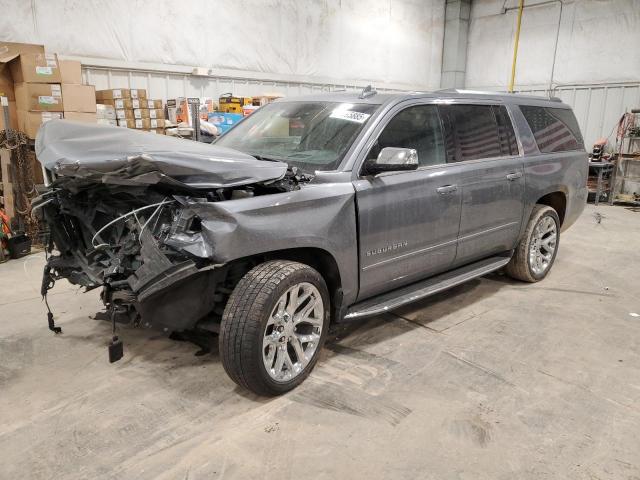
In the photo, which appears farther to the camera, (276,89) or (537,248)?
(276,89)

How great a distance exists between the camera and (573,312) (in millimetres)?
3898

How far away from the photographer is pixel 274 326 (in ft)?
8.36

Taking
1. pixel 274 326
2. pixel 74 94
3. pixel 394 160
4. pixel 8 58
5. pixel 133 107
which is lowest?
pixel 274 326

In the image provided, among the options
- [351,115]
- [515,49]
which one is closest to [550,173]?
[351,115]

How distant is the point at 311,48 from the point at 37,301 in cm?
784

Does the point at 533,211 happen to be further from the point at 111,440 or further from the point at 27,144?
the point at 27,144

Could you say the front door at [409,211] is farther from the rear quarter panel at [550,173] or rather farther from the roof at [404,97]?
the rear quarter panel at [550,173]

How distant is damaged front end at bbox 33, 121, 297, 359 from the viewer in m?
2.29

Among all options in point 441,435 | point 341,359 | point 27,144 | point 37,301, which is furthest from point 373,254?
point 27,144

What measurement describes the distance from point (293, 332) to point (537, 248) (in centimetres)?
292

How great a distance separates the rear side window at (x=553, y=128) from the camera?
424 cm

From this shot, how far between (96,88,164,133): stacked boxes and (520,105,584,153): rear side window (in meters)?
5.12

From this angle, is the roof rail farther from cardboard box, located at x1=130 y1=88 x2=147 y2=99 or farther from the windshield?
cardboard box, located at x1=130 y1=88 x2=147 y2=99

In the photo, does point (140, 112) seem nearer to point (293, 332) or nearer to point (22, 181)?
point (22, 181)
